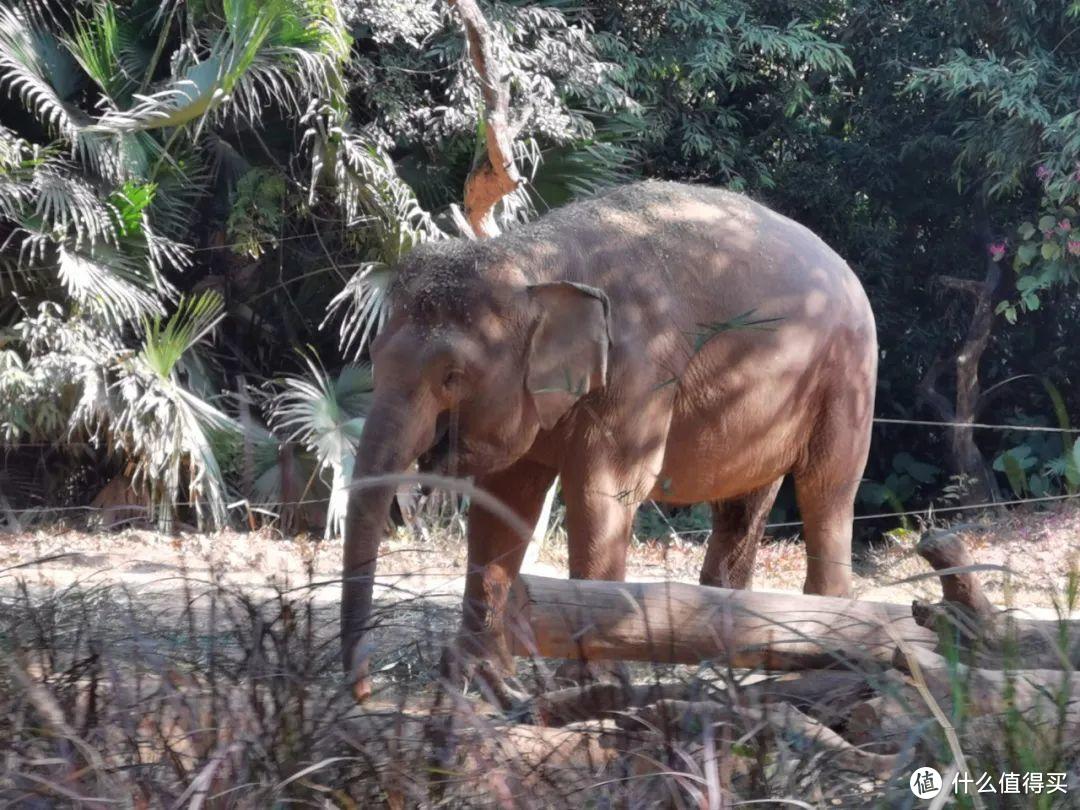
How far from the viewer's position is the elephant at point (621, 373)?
524 cm

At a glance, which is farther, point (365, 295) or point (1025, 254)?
point (1025, 254)

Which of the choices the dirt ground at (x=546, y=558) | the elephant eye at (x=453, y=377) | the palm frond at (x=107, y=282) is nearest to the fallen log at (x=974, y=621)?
the elephant eye at (x=453, y=377)

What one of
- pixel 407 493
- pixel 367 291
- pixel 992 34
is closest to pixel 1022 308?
pixel 992 34

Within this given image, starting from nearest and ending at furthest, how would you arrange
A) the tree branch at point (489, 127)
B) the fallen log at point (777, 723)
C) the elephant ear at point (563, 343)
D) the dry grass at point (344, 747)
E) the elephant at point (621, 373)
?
the dry grass at point (344, 747) → the fallen log at point (777, 723) → the elephant at point (621, 373) → the elephant ear at point (563, 343) → the tree branch at point (489, 127)

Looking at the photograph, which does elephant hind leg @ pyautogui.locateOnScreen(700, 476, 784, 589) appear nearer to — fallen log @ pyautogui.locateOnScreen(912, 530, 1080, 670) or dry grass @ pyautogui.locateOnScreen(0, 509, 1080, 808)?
fallen log @ pyautogui.locateOnScreen(912, 530, 1080, 670)

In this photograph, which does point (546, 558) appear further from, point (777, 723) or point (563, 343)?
point (777, 723)

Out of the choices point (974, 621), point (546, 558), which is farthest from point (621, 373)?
point (546, 558)

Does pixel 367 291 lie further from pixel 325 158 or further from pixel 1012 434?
pixel 1012 434

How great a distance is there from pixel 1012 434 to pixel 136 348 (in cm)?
1015

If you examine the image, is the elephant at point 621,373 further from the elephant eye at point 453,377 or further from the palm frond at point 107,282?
the palm frond at point 107,282

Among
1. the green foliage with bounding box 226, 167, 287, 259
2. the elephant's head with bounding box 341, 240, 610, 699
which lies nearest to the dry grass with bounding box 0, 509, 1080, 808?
the elephant's head with bounding box 341, 240, 610, 699

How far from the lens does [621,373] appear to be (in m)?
5.61

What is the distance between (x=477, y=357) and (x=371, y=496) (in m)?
0.87

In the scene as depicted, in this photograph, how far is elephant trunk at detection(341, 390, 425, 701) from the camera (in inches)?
155
